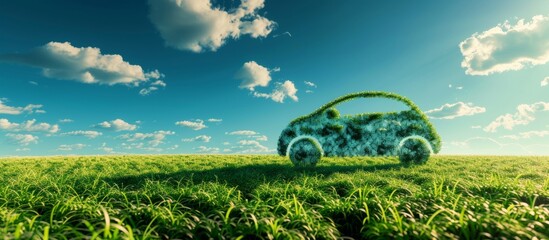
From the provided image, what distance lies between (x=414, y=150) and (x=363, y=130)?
1.64m

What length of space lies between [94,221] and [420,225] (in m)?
3.58

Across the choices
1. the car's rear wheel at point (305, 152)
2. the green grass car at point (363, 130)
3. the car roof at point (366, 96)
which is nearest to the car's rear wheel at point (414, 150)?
the green grass car at point (363, 130)

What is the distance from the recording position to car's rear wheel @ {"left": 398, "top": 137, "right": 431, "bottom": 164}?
1192cm

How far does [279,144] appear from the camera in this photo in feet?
40.9

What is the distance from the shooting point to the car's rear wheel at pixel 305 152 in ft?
38.1

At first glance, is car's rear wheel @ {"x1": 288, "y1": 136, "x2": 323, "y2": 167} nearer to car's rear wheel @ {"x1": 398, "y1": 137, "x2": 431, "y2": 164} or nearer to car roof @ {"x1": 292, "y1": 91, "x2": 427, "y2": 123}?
car roof @ {"x1": 292, "y1": 91, "x2": 427, "y2": 123}

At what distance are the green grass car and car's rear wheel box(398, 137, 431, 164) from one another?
0.05m

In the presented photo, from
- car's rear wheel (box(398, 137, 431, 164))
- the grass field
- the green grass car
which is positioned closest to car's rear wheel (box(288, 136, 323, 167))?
the green grass car

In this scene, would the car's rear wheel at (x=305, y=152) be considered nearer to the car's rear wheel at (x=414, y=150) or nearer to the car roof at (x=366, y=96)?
the car roof at (x=366, y=96)

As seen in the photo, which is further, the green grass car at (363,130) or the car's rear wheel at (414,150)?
the green grass car at (363,130)

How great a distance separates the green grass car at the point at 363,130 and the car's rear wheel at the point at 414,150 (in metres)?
0.05

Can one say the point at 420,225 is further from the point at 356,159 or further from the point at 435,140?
the point at 356,159

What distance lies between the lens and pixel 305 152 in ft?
38.0

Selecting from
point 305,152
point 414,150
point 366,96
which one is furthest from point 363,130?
point 305,152
